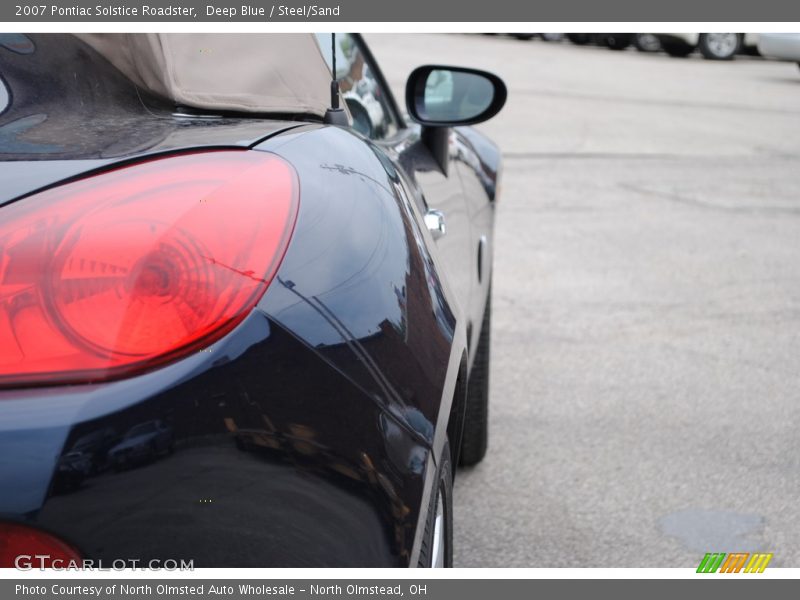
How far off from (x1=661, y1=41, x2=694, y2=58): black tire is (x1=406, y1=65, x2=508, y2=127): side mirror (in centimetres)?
2049

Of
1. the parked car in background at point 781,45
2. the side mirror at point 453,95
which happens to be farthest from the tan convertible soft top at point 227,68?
the parked car in background at point 781,45

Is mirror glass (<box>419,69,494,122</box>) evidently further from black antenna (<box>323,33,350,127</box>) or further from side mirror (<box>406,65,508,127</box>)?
black antenna (<box>323,33,350,127</box>)

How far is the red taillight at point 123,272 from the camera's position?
3.76ft

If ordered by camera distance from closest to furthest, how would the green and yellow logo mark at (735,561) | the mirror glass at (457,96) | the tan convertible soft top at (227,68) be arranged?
the tan convertible soft top at (227,68), the green and yellow logo mark at (735,561), the mirror glass at (457,96)

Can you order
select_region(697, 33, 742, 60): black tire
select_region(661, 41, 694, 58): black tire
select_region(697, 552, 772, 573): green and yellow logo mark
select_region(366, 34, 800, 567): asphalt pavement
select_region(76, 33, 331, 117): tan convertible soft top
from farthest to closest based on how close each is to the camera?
select_region(661, 41, 694, 58): black tire, select_region(697, 33, 742, 60): black tire, select_region(366, 34, 800, 567): asphalt pavement, select_region(697, 552, 772, 573): green and yellow logo mark, select_region(76, 33, 331, 117): tan convertible soft top

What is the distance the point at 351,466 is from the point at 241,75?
970 mm

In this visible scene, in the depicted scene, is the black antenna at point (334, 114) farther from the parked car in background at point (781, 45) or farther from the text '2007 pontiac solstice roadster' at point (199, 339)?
the parked car in background at point (781, 45)

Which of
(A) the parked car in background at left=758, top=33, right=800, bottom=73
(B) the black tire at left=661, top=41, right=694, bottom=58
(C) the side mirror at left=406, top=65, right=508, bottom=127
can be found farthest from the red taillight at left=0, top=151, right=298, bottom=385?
(B) the black tire at left=661, top=41, right=694, bottom=58

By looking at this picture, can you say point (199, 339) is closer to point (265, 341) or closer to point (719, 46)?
→ point (265, 341)

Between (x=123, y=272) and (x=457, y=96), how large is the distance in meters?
2.09

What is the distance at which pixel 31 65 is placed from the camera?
156 cm

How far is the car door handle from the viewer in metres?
2.19

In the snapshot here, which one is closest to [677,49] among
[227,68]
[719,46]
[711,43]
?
[711,43]

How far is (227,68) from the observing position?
192 cm
